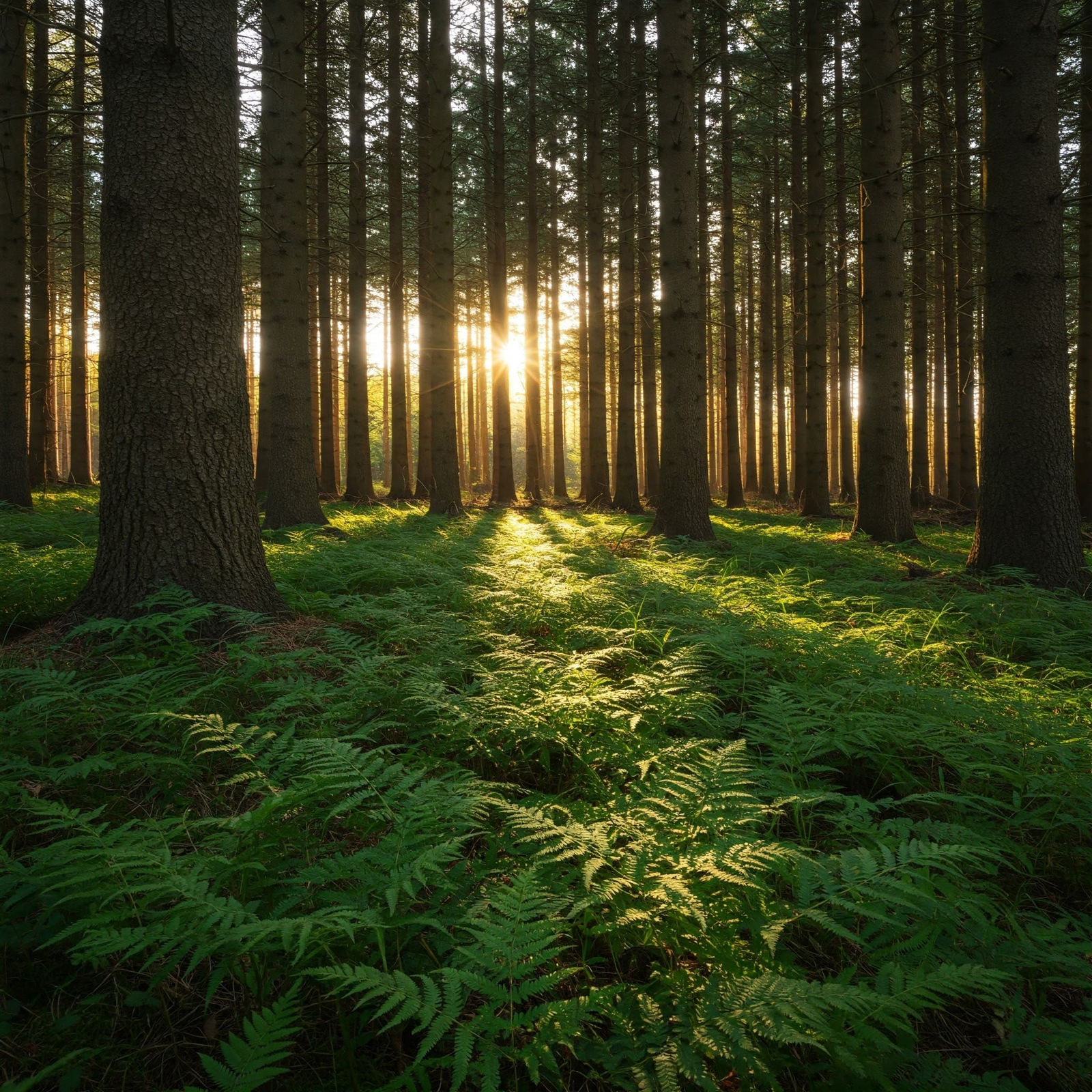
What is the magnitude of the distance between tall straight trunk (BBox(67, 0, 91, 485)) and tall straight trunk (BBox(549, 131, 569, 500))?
12.3 metres

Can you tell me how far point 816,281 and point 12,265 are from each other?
49.4 feet

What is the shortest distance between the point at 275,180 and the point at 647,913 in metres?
10.7

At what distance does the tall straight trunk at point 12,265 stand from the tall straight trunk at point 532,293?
37.0 ft

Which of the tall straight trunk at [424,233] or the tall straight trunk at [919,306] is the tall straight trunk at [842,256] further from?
the tall straight trunk at [424,233]

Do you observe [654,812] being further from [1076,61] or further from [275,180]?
[1076,61]

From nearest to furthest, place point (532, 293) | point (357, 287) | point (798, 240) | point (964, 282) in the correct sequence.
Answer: point (357, 287), point (964, 282), point (798, 240), point (532, 293)

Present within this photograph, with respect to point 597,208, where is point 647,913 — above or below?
below

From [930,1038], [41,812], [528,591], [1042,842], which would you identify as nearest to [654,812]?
[930,1038]

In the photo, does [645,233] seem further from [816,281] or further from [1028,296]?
[1028,296]

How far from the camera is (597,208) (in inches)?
600

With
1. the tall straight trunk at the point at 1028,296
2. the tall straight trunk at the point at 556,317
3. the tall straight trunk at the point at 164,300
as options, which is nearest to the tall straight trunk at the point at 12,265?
the tall straight trunk at the point at 164,300

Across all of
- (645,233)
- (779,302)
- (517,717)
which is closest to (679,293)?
(517,717)

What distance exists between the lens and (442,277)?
1216cm

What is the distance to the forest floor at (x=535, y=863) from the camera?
1.53 metres
